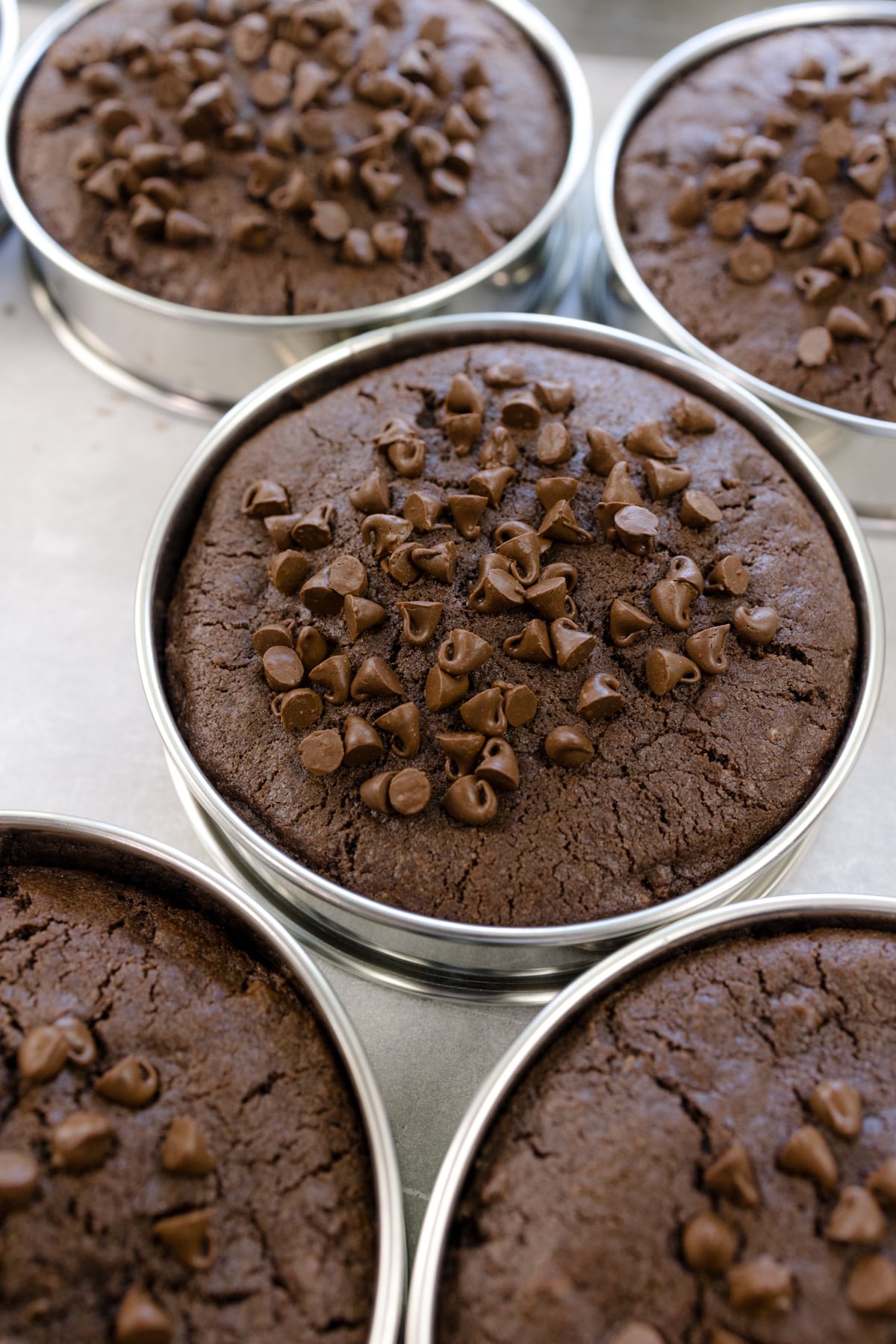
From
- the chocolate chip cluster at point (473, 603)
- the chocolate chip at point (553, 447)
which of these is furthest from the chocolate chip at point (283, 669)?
the chocolate chip at point (553, 447)

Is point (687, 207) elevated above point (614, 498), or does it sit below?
above

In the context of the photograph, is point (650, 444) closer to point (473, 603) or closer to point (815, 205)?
point (473, 603)

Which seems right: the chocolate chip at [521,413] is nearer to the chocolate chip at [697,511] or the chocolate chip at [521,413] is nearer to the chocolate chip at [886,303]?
the chocolate chip at [697,511]

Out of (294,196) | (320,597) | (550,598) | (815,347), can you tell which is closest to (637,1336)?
(550,598)

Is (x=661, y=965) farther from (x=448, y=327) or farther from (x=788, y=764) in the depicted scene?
(x=448, y=327)

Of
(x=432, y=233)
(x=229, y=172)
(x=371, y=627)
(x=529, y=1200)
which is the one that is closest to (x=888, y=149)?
(x=432, y=233)

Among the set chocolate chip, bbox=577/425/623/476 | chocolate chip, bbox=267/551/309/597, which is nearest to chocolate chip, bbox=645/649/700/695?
chocolate chip, bbox=577/425/623/476
